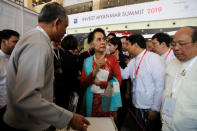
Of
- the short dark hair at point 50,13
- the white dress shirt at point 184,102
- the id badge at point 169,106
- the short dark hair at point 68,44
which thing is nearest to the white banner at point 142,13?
the short dark hair at point 68,44

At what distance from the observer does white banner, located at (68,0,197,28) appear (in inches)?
144

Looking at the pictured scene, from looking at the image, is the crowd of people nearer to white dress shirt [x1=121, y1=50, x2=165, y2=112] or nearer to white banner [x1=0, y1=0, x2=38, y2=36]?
white dress shirt [x1=121, y1=50, x2=165, y2=112]

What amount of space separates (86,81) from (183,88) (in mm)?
998

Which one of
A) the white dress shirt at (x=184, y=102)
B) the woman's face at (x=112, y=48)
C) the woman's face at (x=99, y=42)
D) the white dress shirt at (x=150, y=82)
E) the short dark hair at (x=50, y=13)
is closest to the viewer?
the short dark hair at (x=50, y=13)

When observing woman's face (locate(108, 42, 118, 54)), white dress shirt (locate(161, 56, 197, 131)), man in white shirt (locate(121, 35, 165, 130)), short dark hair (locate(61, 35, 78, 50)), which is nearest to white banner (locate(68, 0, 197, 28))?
woman's face (locate(108, 42, 118, 54))

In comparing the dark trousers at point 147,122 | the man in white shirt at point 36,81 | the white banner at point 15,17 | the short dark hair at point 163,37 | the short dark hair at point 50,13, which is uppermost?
the white banner at point 15,17

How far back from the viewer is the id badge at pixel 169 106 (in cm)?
113

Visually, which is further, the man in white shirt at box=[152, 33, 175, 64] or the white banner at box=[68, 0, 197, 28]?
the white banner at box=[68, 0, 197, 28]

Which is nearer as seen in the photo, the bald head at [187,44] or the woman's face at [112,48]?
the bald head at [187,44]

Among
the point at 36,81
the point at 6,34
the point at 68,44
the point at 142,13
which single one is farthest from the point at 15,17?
the point at 142,13

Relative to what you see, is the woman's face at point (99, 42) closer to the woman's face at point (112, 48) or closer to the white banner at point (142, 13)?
the woman's face at point (112, 48)

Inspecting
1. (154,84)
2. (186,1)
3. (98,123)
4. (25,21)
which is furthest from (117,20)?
(98,123)

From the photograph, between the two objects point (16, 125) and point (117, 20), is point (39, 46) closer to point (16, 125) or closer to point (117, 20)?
point (16, 125)

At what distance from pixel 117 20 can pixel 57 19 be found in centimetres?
415
